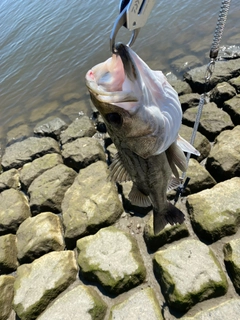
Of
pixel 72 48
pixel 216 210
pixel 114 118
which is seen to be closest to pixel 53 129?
pixel 216 210

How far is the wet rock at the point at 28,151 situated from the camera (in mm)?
6543

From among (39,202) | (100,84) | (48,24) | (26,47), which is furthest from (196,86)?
(48,24)

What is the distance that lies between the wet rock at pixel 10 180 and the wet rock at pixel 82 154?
4.18 ft

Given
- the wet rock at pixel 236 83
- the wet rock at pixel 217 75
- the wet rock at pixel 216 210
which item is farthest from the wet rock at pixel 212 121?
the wet rock at pixel 217 75

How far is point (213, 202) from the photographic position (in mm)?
3908

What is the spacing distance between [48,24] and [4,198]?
12.2 meters

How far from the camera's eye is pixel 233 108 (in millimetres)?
5355

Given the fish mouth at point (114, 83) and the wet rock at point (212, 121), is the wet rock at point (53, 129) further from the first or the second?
the fish mouth at point (114, 83)

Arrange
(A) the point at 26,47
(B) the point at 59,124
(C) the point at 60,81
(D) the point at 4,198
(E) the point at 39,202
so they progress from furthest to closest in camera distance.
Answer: (A) the point at 26,47 < (C) the point at 60,81 < (B) the point at 59,124 < (D) the point at 4,198 < (E) the point at 39,202

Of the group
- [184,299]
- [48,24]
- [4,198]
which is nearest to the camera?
[184,299]

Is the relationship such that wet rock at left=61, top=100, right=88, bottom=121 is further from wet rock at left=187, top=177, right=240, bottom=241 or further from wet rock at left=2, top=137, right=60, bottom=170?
wet rock at left=187, top=177, right=240, bottom=241

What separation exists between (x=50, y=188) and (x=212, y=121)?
339 centimetres

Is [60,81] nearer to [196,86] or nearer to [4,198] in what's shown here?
[196,86]

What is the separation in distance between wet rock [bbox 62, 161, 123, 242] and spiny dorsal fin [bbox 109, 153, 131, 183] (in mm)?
2220
